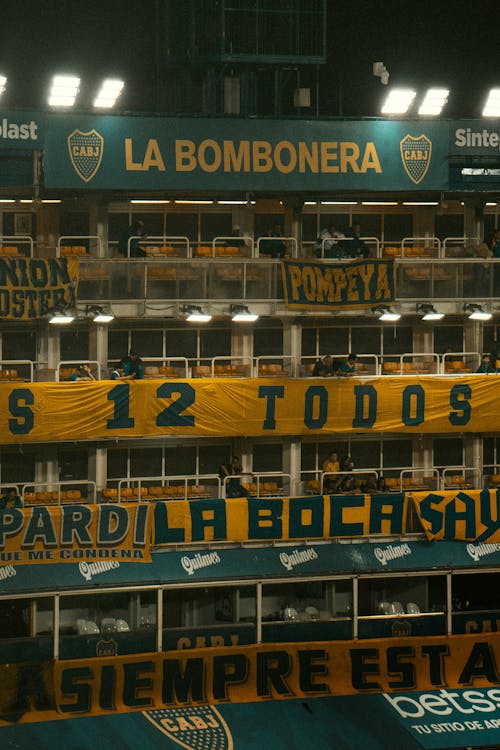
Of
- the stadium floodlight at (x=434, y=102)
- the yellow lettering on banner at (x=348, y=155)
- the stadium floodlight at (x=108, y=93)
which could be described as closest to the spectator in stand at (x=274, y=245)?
the yellow lettering on banner at (x=348, y=155)

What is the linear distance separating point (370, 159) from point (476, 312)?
5359mm

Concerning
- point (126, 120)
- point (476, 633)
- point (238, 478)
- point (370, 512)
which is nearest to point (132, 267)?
point (126, 120)

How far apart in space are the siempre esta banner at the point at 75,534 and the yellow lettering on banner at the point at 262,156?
10083 mm

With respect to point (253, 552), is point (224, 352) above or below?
above

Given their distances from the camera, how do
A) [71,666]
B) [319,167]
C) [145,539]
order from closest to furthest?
[71,666]
[145,539]
[319,167]

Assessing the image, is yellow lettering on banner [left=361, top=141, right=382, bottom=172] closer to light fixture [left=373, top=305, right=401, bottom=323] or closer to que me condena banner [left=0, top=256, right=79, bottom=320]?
light fixture [left=373, top=305, right=401, bottom=323]

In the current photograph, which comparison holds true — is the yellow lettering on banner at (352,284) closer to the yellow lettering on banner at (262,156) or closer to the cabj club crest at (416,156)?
the cabj club crest at (416,156)

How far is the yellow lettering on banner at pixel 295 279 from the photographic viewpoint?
36.0 metres

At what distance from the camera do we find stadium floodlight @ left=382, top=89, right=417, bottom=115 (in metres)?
38.2

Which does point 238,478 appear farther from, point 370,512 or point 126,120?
point 126,120

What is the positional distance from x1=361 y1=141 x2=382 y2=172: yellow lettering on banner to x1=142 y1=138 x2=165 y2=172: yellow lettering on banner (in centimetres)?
589

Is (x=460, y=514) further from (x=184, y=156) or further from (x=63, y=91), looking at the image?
(x=63, y=91)

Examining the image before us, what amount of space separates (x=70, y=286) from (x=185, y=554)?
7.94m

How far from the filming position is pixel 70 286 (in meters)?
34.5
